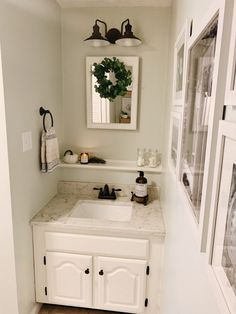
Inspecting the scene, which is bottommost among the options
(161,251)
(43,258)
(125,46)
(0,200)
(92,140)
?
(43,258)

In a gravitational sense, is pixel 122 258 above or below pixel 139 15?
below

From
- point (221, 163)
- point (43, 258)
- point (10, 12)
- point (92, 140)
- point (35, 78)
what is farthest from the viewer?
point (92, 140)

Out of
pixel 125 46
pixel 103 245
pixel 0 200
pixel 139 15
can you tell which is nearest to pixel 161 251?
pixel 103 245

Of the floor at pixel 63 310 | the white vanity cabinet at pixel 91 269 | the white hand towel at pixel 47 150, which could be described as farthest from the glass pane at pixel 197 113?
the floor at pixel 63 310

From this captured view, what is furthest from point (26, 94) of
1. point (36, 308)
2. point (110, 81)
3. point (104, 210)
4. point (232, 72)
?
point (36, 308)

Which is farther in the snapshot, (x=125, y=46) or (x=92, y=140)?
(x=92, y=140)

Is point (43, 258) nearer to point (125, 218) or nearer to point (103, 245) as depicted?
point (103, 245)

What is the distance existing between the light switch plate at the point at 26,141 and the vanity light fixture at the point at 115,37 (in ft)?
3.04

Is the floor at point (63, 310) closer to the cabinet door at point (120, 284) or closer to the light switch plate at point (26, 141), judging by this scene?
the cabinet door at point (120, 284)

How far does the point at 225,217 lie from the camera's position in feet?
1.48

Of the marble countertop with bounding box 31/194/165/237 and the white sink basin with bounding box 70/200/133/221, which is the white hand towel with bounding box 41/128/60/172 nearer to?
the marble countertop with bounding box 31/194/165/237

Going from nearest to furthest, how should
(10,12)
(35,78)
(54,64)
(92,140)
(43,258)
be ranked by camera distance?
(10,12) → (35,78) → (43,258) → (54,64) → (92,140)

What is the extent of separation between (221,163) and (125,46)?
180cm

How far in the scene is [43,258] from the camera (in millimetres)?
1747
